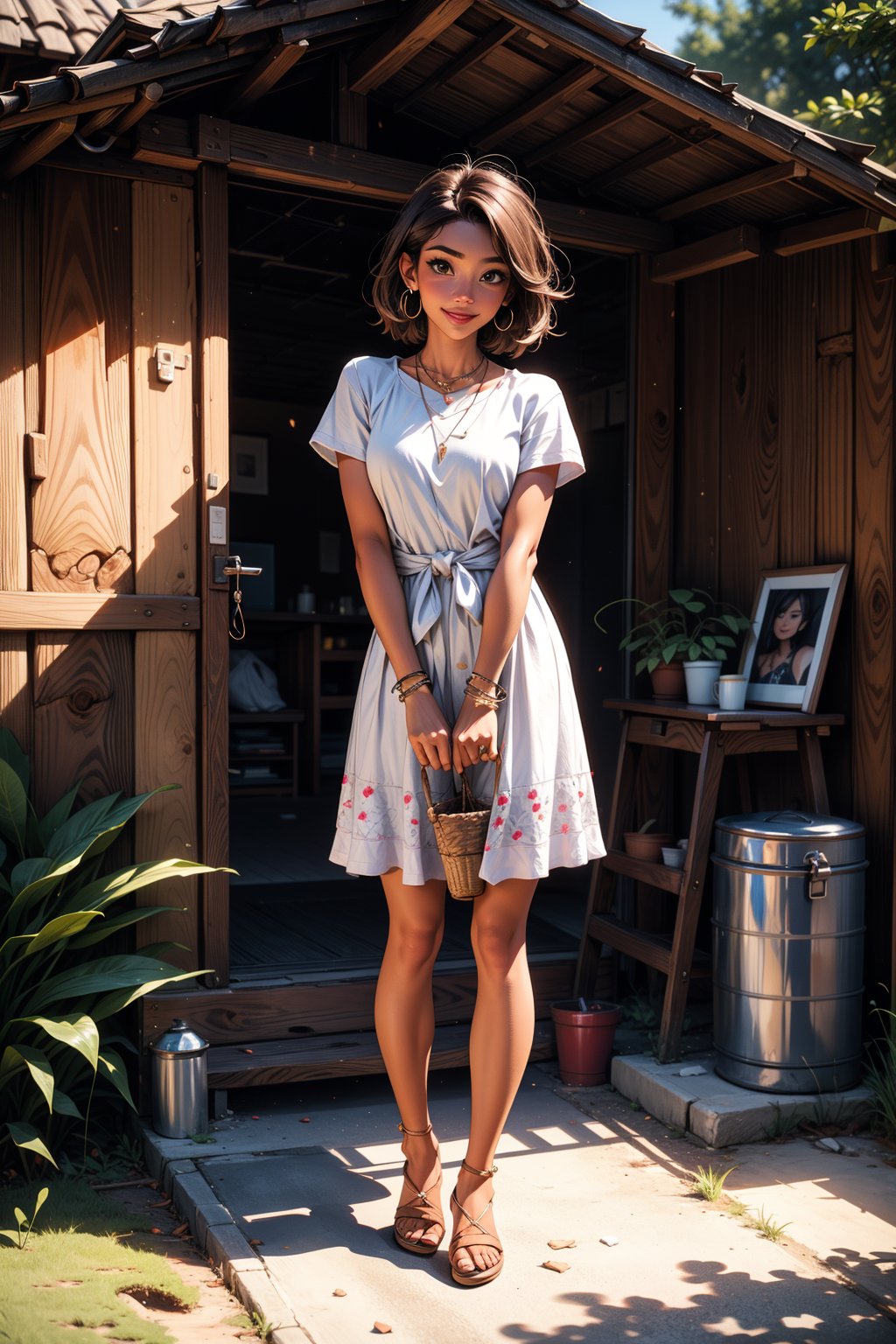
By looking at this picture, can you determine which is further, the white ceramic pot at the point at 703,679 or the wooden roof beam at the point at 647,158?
the white ceramic pot at the point at 703,679

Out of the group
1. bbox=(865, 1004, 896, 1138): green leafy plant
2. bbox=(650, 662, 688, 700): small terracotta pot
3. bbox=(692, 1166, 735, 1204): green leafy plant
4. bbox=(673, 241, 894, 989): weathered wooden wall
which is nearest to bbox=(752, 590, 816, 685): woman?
bbox=(673, 241, 894, 989): weathered wooden wall

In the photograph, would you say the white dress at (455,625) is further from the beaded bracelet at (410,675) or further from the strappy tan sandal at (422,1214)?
the strappy tan sandal at (422,1214)

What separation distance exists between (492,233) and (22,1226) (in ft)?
7.50

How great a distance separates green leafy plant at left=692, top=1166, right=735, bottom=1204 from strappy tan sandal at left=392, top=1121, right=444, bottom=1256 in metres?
0.67

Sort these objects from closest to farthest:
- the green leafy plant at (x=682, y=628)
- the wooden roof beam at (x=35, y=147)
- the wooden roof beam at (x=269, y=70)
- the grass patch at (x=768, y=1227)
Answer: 1. the grass patch at (x=768, y=1227)
2. the wooden roof beam at (x=35, y=147)
3. the wooden roof beam at (x=269, y=70)
4. the green leafy plant at (x=682, y=628)

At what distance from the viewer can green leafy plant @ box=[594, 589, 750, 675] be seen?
3719mm

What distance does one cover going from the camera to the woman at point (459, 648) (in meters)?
2.42

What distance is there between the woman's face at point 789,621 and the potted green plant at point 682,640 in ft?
0.40

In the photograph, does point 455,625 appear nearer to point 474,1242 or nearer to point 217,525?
point 217,525

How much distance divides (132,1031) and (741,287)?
9.52 ft

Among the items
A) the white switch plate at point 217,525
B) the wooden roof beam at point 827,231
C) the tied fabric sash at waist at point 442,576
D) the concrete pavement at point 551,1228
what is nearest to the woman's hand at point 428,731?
the tied fabric sash at waist at point 442,576

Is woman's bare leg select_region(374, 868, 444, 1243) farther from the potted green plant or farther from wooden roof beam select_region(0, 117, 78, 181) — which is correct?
wooden roof beam select_region(0, 117, 78, 181)

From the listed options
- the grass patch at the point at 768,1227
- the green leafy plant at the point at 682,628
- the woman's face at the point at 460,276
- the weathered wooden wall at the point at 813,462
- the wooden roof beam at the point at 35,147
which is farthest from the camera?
the green leafy plant at the point at 682,628

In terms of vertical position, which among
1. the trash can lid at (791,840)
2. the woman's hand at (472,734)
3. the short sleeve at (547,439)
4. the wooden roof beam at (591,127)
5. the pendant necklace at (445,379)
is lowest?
the trash can lid at (791,840)
